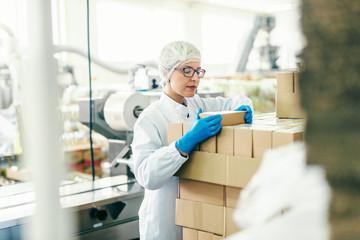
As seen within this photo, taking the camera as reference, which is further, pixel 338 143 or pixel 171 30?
pixel 171 30

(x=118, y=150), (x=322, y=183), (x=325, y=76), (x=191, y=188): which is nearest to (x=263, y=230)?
(x=322, y=183)

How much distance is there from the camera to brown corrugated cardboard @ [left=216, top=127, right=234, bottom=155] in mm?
1294

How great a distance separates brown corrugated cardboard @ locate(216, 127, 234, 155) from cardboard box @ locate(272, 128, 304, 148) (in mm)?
160

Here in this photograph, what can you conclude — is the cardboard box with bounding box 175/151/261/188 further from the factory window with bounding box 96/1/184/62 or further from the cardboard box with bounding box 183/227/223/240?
the factory window with bounding box 96/1/184/62

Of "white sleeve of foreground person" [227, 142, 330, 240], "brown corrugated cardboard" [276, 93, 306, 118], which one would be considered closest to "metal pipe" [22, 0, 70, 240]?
"white sleeve of foreground person" [227, 142, 330, 240]

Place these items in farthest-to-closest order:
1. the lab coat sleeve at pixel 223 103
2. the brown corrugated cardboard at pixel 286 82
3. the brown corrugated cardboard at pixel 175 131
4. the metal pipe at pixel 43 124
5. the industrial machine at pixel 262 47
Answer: the industrial machine at pixel 262 47
the lab coat sleeve at pixel 223 103
the brown corrugated cardboard at pixel 286 82
the brown corrugated cardboard at pixel 175 131
the metal pipe at pixel 43 124

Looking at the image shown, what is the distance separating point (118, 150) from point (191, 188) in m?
1.37

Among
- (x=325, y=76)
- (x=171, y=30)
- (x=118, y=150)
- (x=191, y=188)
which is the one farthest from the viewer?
(x=171, y=30)

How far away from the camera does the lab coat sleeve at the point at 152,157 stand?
1.47 m

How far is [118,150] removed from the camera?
8.88 feet

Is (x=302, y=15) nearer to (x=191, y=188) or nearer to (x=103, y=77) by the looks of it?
(x=191, y=188)

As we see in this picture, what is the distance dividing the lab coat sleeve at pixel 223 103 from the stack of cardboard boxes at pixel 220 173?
2.41 ft

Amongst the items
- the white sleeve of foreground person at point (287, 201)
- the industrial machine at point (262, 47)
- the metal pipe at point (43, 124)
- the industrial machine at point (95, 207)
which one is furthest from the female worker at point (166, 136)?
the industrial machine at point (262, 47)

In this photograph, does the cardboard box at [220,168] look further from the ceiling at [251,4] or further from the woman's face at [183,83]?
the ceiling at [251,4]
